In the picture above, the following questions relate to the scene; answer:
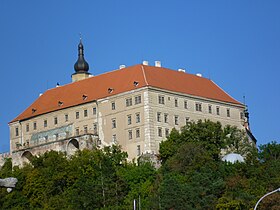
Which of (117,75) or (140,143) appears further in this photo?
(117,75)

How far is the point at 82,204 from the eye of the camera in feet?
223

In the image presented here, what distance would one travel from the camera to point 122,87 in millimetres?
86562

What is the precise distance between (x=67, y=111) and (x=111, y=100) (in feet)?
23.0

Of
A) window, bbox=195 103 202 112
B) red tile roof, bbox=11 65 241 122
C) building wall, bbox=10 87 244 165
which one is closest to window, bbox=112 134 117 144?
building wall, bbox=10 87 244 165

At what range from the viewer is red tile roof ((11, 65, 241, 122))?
86625 mm

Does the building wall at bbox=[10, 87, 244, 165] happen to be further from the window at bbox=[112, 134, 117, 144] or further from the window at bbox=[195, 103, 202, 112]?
the window at bbox=[195, 103, 202, 112]

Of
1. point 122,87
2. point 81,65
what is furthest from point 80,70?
point 122,87

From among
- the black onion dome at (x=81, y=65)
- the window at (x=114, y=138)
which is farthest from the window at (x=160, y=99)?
the black onion dome at (x=81, y=65)

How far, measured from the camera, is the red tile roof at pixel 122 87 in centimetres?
8662

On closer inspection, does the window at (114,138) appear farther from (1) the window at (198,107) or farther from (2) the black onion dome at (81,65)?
(2) the black onion dome at (81,65)

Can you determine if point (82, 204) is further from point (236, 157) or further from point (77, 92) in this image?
point (77, 92)

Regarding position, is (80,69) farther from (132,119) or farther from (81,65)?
(132,119)

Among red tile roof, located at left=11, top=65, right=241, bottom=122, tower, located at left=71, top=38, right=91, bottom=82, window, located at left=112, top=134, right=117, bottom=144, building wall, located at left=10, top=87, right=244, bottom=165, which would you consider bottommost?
window, located at left=112, top=134, right=117, bottom=144

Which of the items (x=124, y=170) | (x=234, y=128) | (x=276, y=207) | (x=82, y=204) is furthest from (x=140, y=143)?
(x=276, y=207)
